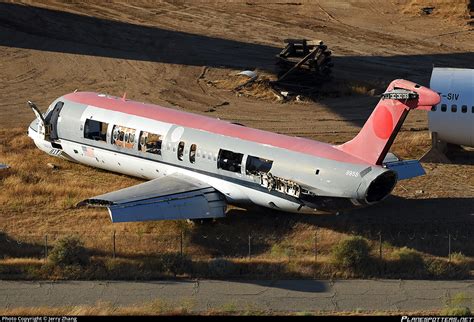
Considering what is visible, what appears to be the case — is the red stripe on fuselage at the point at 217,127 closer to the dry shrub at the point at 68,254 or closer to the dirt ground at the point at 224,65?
the dirt ground at the point at 224,65

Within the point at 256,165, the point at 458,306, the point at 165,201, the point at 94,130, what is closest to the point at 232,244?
the point at 165,201

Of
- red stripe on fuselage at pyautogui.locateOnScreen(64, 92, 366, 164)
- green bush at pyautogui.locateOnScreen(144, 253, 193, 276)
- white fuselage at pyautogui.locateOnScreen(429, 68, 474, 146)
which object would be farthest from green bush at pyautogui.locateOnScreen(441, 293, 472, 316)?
white fuselage at pyautogui.locateOnScreen(429, 68, 474, 146)

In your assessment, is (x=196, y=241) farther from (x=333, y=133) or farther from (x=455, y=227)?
(x=333, y=133)

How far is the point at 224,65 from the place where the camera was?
67625mm

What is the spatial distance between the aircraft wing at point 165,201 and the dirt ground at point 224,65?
1.81 meters

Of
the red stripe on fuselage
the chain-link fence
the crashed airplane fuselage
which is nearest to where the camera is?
the crashed airplane fuselage

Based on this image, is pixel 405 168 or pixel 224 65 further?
pixel 224 65

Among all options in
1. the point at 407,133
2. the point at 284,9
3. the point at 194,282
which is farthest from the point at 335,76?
the point at 194,282

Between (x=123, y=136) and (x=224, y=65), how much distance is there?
25.8 metres

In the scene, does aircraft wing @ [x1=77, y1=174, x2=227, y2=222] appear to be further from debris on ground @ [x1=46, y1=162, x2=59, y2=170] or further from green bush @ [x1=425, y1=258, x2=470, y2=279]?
green bush @ [x1=425, y1=258, x2=470, y2=279]

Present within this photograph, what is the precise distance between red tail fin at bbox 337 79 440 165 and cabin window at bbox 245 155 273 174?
3133 mm

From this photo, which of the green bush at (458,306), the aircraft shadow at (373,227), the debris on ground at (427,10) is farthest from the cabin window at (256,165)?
the debris on ground at (427,10)

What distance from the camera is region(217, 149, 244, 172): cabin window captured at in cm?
3906

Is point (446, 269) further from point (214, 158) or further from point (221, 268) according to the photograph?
point (214, 158)
